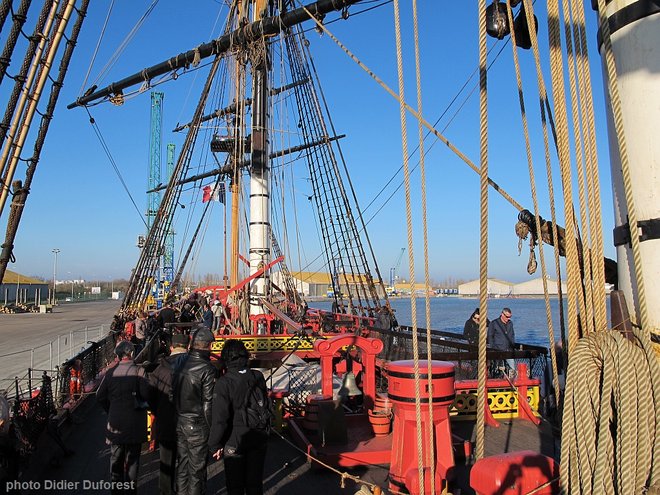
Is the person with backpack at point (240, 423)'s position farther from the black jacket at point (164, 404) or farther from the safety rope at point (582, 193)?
the safety rope at point (582, 193)

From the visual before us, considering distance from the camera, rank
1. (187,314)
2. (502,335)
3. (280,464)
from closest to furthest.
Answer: (280,464), (502,335), (187,314)

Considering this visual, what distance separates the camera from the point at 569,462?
2365 millimetres

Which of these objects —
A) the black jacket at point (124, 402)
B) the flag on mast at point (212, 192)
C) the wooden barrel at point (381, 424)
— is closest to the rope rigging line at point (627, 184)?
the black jacket at point (124, 402)

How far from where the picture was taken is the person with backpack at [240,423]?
3854 millimetres

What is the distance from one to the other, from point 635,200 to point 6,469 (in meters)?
4.16

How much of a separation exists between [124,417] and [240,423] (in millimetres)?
1043

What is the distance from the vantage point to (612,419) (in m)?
2.35

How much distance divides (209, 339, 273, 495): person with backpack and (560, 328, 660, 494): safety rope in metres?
2.18

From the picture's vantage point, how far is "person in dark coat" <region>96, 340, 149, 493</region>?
4.30 meters

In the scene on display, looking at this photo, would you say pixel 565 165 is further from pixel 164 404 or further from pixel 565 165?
pixel 164 404

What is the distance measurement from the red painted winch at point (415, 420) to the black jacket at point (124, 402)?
1.98 metres

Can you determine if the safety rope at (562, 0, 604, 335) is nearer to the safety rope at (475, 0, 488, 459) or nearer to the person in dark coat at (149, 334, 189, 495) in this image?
the safety rope at (475, 0, 488, 459)

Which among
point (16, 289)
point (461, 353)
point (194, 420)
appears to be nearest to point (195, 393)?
point (194, 420)

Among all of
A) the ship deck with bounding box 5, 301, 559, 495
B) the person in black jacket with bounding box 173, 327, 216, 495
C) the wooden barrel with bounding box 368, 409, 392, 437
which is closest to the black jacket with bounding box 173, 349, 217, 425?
the person in black jacket with bounding box 173, 327, 216, 495
